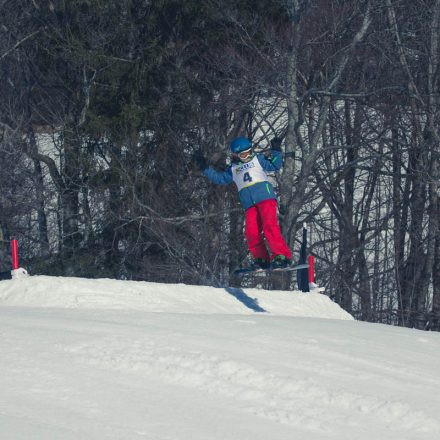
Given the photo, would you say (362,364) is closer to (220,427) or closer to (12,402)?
(220,427)

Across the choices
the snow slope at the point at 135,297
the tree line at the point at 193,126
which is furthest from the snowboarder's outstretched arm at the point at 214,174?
the tree line at the point at 193,126

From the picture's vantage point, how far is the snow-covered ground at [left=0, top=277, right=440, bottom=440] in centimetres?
606

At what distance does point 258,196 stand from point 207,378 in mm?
5147

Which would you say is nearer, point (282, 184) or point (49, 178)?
point (282, 184)

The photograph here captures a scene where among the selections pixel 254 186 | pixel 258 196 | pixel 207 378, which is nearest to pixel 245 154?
pixel 254 186

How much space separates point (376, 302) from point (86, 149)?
319 inches

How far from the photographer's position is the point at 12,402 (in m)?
6.19

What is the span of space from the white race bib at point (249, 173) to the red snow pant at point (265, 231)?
0.24 m

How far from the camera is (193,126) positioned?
27109mm

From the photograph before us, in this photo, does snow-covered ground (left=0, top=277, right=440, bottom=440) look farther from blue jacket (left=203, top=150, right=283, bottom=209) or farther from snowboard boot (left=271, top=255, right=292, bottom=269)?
blue jacket (left=203, top=150, right=283, bottom=209)

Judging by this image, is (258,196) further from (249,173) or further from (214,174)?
(214,174)

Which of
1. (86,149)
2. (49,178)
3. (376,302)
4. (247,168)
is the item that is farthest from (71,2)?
(247,168)

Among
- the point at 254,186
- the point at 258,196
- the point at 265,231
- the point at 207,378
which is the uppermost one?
the point at 254,186

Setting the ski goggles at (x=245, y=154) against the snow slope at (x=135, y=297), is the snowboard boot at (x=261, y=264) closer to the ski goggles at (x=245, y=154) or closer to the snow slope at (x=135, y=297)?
the snow slope at (x=135, y=297)
